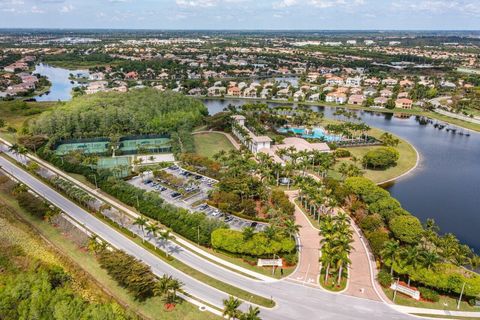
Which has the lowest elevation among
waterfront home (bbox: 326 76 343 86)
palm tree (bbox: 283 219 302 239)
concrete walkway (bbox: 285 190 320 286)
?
concrete walkway (bbox: 285 190 320 286)

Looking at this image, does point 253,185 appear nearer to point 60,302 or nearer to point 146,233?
point 146,233

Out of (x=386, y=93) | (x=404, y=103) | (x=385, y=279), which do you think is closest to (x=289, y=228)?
(x=385, y=279)

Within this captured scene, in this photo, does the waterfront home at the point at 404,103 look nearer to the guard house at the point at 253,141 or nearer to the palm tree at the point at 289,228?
the guard house at the point at 253,141

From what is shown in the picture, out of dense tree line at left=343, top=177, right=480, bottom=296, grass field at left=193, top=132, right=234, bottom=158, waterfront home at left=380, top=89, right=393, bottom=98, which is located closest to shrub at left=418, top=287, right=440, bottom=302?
dense tree line at left=343, top=177, right=480, bottom=296

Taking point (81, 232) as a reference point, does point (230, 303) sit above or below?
above

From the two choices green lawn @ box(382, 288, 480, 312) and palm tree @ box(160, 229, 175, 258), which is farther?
palm tree @ box(160, 229, 175, 258)

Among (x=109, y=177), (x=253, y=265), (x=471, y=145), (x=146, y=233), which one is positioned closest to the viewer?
(x=253, y=265)

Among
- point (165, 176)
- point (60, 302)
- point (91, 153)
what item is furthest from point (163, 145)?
point (60, 302)

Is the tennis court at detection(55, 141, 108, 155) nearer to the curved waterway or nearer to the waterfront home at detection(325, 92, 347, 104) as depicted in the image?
the curved waterway
